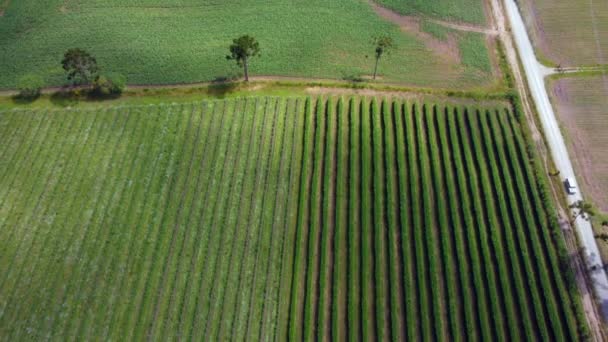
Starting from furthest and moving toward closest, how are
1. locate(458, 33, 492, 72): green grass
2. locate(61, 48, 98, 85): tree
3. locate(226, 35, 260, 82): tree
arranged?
locate(458, 33, 492, 72): green grass → locate(61, 48, 98, 85): tree → locate(226, 35, 260, 82): tree

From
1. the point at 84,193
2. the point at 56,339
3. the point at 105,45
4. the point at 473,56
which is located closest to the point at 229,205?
the point at 84,193

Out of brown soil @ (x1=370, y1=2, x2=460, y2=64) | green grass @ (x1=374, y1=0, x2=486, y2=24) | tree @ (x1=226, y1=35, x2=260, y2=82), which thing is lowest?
tree @ (x1=226, y1=35, x2=260, y2=82)

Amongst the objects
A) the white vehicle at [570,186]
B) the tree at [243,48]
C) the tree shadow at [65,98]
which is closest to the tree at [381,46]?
the tree at [243,48]

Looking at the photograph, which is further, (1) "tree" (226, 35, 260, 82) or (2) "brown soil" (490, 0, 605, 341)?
(1) "tree" (226, 35, 260, 82)

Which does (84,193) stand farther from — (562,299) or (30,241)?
(562,299)

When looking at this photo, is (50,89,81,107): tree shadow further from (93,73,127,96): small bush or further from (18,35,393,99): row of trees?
(93,73,127,96): small bush

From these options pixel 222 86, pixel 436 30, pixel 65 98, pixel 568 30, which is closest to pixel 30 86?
pixel 65 98

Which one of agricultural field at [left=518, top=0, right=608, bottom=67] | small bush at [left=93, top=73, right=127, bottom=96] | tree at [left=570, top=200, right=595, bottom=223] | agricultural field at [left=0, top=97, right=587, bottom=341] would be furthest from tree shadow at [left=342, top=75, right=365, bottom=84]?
small bush at [left=93, top=73, right=127, bottom=96]

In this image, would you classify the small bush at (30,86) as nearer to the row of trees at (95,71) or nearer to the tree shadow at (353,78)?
the row of trees at (95,71)
